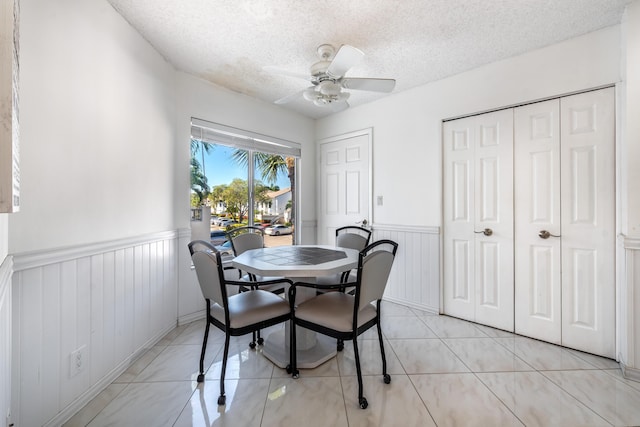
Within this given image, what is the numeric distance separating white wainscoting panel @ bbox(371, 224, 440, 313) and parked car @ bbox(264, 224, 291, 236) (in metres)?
1.43

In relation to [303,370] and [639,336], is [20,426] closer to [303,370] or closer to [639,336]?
[303,370]

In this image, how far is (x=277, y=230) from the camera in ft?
12.6

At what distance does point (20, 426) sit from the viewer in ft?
4.08

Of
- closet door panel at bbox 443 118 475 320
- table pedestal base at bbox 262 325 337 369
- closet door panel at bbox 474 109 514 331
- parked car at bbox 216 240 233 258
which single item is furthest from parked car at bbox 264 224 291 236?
closet door panel at bbox 474 109 514 331

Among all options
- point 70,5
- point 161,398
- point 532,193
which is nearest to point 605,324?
point 532,193

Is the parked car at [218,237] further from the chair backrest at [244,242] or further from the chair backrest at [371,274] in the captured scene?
the chair backrest at [371,274]

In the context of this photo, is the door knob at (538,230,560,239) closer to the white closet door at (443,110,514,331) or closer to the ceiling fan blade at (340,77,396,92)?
the white closet door at (443,110,514,331)

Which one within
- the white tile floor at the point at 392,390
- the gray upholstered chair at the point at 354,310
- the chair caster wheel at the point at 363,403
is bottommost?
the white tile floor at the point at 392,390

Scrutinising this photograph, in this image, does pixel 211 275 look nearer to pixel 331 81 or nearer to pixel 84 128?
pixel 84 128

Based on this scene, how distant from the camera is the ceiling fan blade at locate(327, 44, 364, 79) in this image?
1.63m

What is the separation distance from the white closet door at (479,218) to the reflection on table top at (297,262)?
1.33 meters

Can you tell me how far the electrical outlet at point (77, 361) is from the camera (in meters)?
1.49

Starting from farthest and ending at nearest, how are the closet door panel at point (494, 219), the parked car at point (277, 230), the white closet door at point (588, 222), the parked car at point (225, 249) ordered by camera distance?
the parked car at point (277, 230) < the parked car at point (225, 249) < the closet door panel at point (494, 219) < the white closet door at point (588, 222)

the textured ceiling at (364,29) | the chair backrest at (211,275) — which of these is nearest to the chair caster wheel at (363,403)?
the chair backrest at (211,275)
